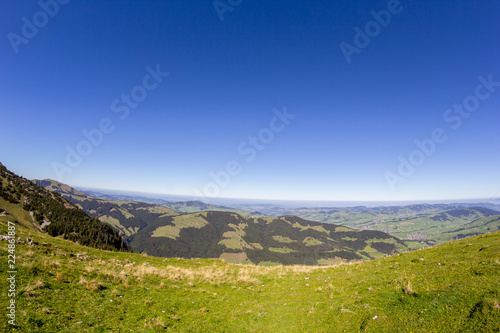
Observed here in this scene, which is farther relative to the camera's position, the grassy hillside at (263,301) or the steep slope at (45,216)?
the steep slope at (45,216)

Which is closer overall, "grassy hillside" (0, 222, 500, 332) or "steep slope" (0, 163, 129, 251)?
"grassy hillside" (0, 222, 500, 332)

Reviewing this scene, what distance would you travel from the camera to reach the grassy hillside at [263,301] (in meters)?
8.20

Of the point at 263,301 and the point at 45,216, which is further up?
the point at 45,216

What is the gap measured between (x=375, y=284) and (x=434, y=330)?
21.3 feet

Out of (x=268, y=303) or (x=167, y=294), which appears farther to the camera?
(x=167, y=294)

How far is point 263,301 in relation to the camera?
1430cm

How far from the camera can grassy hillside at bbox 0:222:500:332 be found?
820 centimetres

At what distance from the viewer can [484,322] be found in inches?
260

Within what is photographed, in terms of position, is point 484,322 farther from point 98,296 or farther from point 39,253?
point 39,253

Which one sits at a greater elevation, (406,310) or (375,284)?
(406,310)

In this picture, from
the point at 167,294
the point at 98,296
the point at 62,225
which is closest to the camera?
the point at 98,296

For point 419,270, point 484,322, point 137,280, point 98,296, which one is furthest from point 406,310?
point 137,280

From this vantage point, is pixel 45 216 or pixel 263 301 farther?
pixel 45 216

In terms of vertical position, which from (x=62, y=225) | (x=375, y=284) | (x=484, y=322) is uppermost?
(x=484, y=322)
